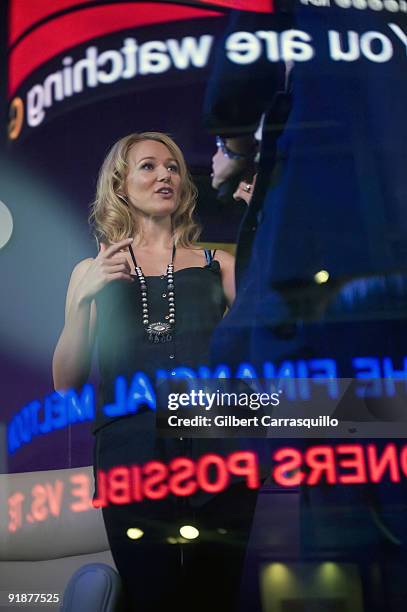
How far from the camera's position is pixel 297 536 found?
2264 millimetres

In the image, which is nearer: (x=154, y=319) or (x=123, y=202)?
(x=154, y=319)

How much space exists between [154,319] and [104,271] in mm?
210

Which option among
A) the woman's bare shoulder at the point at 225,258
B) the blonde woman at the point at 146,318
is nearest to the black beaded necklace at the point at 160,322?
the blonde woman at the point at 146,318

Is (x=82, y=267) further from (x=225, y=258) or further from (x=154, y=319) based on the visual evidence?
(x=225, y=258)

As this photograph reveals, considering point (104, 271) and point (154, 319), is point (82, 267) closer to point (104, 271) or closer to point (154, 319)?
point (104, 271)

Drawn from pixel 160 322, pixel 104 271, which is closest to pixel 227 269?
pixel 160 322

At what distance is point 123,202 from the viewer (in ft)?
8.12

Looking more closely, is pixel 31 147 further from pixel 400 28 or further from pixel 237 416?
pixel 400 28

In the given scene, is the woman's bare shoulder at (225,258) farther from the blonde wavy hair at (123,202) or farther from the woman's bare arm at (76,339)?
the woman's bare arm at (76,339)

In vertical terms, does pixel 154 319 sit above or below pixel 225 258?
below

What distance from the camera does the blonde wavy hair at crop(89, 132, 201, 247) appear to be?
2.46 metres

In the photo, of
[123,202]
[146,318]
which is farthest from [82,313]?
[123,202]

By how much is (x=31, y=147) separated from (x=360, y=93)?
100 centimetres

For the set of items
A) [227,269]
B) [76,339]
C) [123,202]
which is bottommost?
[76,339]
